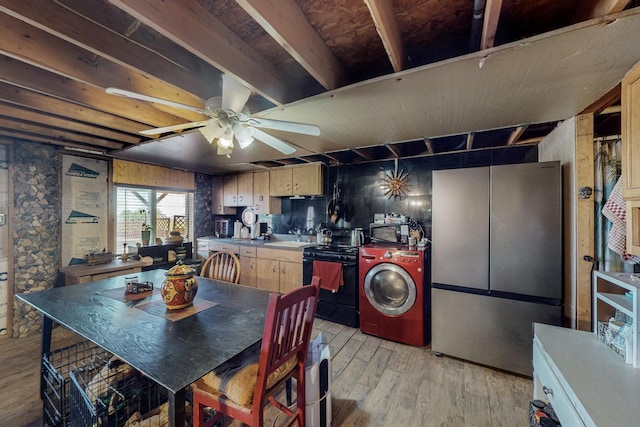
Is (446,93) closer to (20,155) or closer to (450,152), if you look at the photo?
(450,152)

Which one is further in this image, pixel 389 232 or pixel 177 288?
pixel 389 232

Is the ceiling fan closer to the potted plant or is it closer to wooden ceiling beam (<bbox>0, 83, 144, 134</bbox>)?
wooden ceiling beam (<bbox>0, 83, 144, 134</bbox>)

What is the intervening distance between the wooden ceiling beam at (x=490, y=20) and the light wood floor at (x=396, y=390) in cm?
226

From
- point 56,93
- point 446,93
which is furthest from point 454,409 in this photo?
point 56,93

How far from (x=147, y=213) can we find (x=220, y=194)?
4.13 feet

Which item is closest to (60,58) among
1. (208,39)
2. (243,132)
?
(208,39)

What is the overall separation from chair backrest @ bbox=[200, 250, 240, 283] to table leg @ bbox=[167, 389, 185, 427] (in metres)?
1.43

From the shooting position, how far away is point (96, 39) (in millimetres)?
1253

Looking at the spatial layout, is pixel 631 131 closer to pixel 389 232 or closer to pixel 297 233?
pixel 389 232

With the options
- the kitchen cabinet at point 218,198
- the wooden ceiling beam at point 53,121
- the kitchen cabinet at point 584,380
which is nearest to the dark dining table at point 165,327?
the kitchen cabinet at point 584,380

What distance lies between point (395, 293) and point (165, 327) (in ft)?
7.26

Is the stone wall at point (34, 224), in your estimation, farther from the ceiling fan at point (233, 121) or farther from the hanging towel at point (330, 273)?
the hanging towel at point (330, 273)

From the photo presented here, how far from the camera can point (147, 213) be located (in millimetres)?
3953

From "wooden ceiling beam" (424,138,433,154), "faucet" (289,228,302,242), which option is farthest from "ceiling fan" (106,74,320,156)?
"faucet" (289,228,302,242)
